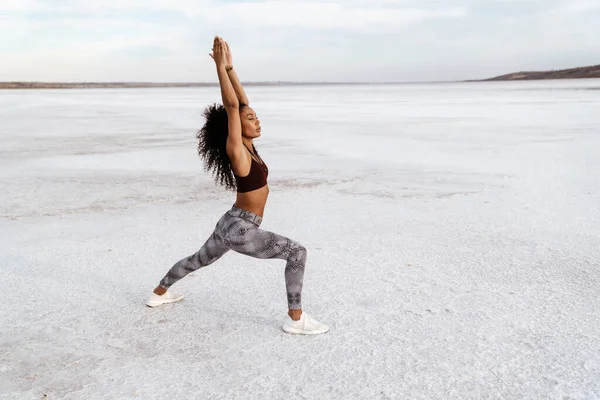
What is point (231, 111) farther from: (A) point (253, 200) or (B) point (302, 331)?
(B) point (302, 331)

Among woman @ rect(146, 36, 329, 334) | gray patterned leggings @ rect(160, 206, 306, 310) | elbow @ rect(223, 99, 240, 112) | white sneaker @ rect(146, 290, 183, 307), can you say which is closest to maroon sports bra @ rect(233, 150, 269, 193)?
woman @ rect(146, 36, 329, 334)

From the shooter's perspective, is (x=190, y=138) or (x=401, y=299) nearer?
(x=401, y=299)

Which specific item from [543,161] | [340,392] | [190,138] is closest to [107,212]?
[340,392]

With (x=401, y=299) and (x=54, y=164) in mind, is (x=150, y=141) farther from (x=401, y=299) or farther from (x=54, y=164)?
(x=401, y=299)

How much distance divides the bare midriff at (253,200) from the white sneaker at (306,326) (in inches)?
25.2

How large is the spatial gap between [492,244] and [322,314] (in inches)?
84.9

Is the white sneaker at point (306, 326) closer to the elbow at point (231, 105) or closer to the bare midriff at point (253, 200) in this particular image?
the bare midriff at point (253, 200)

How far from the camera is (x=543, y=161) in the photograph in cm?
998

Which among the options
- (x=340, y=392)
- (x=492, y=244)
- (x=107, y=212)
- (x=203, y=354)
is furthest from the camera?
(x=107, y=212)

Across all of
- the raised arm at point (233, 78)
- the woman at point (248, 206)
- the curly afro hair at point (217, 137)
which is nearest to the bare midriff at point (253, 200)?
Result: the woman at point (248, 206)

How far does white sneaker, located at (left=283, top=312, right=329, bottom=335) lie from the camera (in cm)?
344

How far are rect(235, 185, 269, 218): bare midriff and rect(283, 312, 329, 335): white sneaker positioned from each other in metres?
0.64

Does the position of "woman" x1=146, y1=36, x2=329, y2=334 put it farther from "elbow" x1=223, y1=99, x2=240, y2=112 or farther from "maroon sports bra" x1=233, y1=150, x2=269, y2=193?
"elbow" x1=223, y1=99, x2=240, y2=112

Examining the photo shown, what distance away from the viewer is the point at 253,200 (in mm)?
3361
